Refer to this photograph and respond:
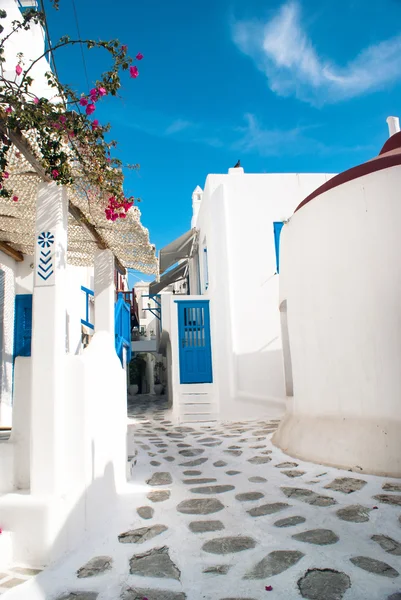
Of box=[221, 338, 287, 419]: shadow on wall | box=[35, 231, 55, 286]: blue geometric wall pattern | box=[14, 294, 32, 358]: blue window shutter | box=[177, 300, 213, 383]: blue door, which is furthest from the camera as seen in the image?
box=[177, 300, 213, 383]: blue door

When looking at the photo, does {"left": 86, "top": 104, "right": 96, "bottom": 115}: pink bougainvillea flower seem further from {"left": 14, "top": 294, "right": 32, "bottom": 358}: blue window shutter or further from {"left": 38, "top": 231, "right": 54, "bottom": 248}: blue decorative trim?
{"left": 14, "top": 294, "right": 32, "bottom": 358}: blue window shutter

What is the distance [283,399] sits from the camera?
10188 mm

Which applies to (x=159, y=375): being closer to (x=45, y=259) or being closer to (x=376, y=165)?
(x=376, y=165)

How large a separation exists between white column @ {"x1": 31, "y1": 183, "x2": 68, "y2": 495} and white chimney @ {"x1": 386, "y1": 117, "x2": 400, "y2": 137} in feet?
27.8

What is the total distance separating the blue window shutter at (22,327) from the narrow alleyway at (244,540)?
88.9 inches

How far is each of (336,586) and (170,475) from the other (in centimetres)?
303

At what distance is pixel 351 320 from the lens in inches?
210

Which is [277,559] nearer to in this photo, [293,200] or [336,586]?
[336,586]

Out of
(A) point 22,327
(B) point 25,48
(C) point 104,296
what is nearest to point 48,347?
(C) point 104,296

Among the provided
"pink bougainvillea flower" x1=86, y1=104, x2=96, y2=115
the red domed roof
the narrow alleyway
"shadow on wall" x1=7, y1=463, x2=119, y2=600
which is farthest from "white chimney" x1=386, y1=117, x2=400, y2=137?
"shadow on wall" x1=7, y1=463, x2=119, y2=600

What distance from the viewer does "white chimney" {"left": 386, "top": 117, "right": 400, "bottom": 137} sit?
30.8 ft

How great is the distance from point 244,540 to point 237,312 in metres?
7.43

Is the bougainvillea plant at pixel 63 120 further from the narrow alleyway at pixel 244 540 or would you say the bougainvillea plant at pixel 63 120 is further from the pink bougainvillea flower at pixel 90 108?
the narrow alleyway at pixel 244 540

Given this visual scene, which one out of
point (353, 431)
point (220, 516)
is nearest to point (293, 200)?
point (353, 431)
